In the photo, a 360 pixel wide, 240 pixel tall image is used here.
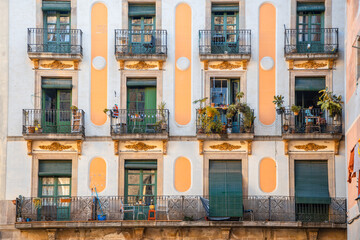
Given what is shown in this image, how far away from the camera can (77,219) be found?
34156mm

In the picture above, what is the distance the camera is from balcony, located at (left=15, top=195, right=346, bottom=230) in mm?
33531

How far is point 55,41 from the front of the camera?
35.4 metres

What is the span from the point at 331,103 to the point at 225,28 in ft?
16.2

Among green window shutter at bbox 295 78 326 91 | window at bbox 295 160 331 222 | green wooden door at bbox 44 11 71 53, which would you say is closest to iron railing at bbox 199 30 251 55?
green window shutter at bbox 295 78 326 91

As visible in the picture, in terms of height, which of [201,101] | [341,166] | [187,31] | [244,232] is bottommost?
[244,232]

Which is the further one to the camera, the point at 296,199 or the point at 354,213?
the point at 296,199

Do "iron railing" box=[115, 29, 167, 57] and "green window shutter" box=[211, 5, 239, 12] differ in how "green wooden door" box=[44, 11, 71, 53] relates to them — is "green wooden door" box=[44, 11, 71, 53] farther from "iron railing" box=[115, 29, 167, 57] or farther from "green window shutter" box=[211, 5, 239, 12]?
"green window shutter" box=[211, 5, 239, 12]

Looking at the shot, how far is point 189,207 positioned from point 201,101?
3.85 meters

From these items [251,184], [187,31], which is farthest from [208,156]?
[187,31]

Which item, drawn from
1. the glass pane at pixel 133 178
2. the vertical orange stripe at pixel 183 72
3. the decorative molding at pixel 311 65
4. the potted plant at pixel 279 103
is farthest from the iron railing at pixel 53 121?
the decorative molding at pixel 311 65

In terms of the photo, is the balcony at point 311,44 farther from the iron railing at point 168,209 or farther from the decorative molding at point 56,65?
the decorative molding at point 56,65

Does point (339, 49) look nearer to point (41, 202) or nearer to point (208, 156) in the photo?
point (208, 156)

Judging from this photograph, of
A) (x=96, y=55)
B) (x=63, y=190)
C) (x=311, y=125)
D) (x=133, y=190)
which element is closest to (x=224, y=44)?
(x=311, y=125)

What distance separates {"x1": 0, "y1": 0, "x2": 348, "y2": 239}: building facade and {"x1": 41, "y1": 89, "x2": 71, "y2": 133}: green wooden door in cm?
4
